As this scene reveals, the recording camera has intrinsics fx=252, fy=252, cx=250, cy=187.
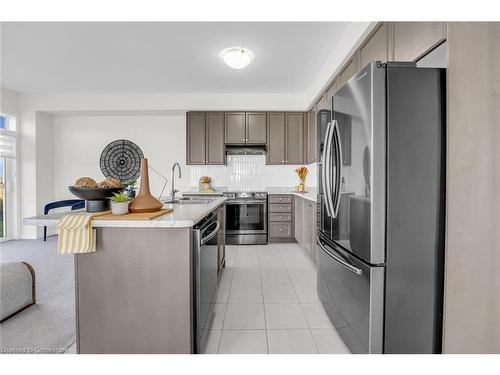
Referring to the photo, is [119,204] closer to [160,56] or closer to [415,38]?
[415,38]

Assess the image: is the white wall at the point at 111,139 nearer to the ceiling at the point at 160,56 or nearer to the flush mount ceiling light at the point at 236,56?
the ceiling at the point at 160,56

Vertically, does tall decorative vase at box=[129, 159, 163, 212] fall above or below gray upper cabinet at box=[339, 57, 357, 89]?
below

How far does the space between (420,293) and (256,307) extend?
1318 mm

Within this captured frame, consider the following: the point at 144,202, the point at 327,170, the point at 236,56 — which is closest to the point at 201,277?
the point at 144,202

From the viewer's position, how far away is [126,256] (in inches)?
54.0

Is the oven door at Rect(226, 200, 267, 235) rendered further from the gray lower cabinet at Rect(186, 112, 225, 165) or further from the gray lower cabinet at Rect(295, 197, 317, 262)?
the gray lower cabinet at Rect(186, 112, 225, 165)

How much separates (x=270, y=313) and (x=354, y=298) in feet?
2.81

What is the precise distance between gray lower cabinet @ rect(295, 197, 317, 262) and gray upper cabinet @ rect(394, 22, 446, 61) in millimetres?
1862

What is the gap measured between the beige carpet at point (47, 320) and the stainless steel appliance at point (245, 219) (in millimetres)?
2285

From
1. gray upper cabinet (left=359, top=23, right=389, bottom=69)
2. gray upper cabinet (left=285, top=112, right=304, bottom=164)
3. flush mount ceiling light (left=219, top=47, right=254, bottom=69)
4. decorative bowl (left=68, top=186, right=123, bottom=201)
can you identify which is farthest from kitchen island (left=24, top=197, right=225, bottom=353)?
gray upper cabinet (left=285, top=112, right=304, bottom=164)

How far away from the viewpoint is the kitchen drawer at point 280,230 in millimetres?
4402

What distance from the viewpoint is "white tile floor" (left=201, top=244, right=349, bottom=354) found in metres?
1.71

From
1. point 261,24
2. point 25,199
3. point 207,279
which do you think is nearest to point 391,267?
point 207,279

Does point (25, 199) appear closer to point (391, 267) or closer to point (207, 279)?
point (207, 279)
